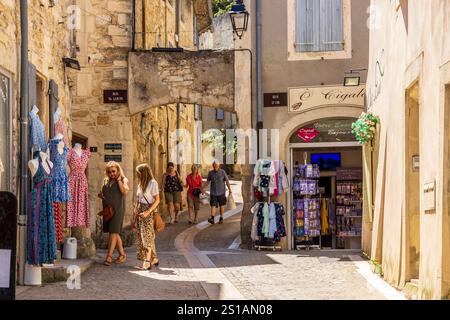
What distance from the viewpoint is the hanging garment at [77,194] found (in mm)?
11016

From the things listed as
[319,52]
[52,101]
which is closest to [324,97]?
[319,52]

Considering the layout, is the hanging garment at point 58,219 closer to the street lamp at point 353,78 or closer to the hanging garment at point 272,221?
the hanging garment at point 272,221

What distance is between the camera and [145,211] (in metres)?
10.9

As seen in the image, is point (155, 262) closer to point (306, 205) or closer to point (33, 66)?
point (33, 66)

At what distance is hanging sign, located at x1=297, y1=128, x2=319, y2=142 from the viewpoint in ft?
49.8

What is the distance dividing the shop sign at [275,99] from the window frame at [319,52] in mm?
687

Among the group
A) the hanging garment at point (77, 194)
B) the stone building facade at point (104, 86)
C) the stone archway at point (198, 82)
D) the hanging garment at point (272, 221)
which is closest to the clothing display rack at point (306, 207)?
the hanging garment at point (272, 221)

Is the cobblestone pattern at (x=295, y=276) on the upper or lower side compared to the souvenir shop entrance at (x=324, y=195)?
lower

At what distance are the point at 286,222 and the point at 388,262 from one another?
5.06m

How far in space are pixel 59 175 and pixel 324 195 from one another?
7030 millimetres

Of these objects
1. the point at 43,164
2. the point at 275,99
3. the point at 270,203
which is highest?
the point at 275,99

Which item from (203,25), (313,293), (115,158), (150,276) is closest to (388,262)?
(313,293)
